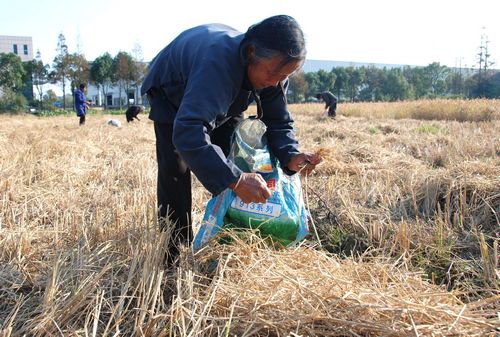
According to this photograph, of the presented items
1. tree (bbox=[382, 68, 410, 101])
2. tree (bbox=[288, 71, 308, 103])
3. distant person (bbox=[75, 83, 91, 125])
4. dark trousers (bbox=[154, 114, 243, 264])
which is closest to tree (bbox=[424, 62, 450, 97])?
tree (bbox=[382, 68, 410, 101])

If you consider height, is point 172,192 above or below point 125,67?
below

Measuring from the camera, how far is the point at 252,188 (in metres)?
1.54

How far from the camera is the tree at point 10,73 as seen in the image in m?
30.9

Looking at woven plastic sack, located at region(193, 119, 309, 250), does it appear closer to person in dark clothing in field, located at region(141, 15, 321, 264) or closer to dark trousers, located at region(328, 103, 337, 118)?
person in dark clothing in field, located at region(141, 15, 321, 264)

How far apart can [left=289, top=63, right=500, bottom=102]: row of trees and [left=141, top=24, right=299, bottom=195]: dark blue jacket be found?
43.2 m

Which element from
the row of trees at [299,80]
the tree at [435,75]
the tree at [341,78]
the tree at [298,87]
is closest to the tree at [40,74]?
the row of trees at [299,80]

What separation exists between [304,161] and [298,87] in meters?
43.7

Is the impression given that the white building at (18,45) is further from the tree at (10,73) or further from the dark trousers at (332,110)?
the dark trousers at (332,110)

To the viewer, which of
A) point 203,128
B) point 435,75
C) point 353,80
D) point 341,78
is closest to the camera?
point 203,128

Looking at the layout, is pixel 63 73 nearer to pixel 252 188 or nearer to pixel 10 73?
pixel 10 73

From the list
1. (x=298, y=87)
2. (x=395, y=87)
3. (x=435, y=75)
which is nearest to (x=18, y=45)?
A: (x=298, y=87)

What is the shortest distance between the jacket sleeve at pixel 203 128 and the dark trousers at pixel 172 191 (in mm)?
471

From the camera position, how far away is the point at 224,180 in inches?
59.9

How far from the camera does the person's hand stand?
2.07m
